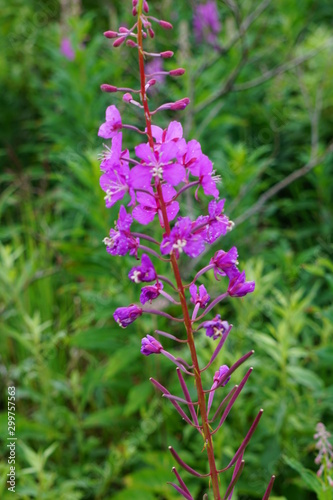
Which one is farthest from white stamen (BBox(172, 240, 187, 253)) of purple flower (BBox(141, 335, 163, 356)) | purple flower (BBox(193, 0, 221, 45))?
purple flower (BBox(193, 0, 221, 45))

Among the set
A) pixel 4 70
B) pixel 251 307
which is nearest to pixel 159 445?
pixel 251 307

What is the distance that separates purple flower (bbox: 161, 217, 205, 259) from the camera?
1124 mm

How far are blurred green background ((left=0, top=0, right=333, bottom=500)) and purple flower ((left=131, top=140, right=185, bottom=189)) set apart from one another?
869 mm

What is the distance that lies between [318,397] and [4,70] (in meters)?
→ 5.05

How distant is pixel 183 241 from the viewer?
1.13 metres

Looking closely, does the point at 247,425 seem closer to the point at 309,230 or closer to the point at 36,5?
the point at 309,230

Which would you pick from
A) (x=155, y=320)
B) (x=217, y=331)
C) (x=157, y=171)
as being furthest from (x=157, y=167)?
(x=155, y=320)

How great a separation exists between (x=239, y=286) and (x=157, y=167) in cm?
30

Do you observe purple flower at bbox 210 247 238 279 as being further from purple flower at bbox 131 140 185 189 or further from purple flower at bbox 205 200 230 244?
purple flower at bbox 131 140 185 189

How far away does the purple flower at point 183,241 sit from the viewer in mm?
1124

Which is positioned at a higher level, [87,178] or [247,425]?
[87,178]

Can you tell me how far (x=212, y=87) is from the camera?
15.7 feet

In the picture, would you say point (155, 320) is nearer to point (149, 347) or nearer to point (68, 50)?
point (149, 347)

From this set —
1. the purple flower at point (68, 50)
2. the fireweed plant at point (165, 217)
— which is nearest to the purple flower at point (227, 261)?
the fireweed plant at point (165, 217)
